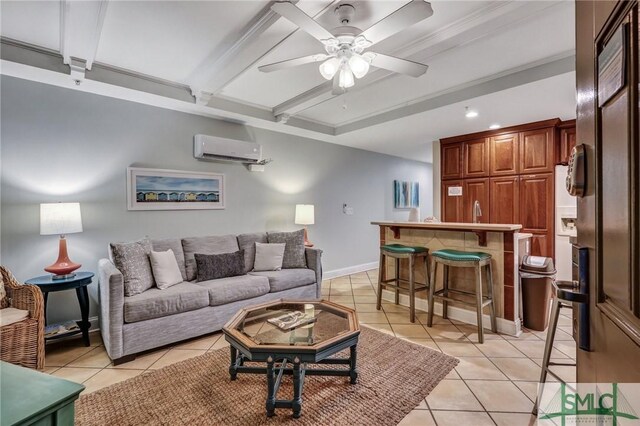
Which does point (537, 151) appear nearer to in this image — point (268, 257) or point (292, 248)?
point (292, 248)

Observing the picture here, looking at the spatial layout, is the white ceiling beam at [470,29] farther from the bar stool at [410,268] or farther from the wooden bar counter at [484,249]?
the bar stool at [410,268]

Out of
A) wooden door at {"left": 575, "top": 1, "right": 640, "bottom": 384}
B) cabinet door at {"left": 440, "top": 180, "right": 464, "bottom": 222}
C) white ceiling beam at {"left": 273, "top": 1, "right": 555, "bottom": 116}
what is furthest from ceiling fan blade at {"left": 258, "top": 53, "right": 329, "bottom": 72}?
cabinet door at {"left": 440, "top": 180, "right": 464, "bottom": 222}

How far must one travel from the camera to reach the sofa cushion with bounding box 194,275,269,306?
9.26 feet

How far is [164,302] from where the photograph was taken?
2516mm

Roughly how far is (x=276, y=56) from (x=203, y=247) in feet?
7.16

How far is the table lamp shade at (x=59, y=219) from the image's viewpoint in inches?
97.3

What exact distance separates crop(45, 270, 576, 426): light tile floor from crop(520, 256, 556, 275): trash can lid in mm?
597

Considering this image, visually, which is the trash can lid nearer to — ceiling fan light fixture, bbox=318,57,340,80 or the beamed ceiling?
the beamed ceiling

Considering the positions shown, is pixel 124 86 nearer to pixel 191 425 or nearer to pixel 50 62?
pixel 50 62

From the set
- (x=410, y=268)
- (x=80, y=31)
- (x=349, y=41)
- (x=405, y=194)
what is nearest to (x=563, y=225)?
(x=410, y=268)

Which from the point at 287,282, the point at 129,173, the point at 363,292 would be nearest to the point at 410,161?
the point at 363,292

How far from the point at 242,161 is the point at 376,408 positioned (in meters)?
3.30

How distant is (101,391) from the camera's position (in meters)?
1.94

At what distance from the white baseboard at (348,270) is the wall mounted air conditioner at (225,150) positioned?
7.58ft
